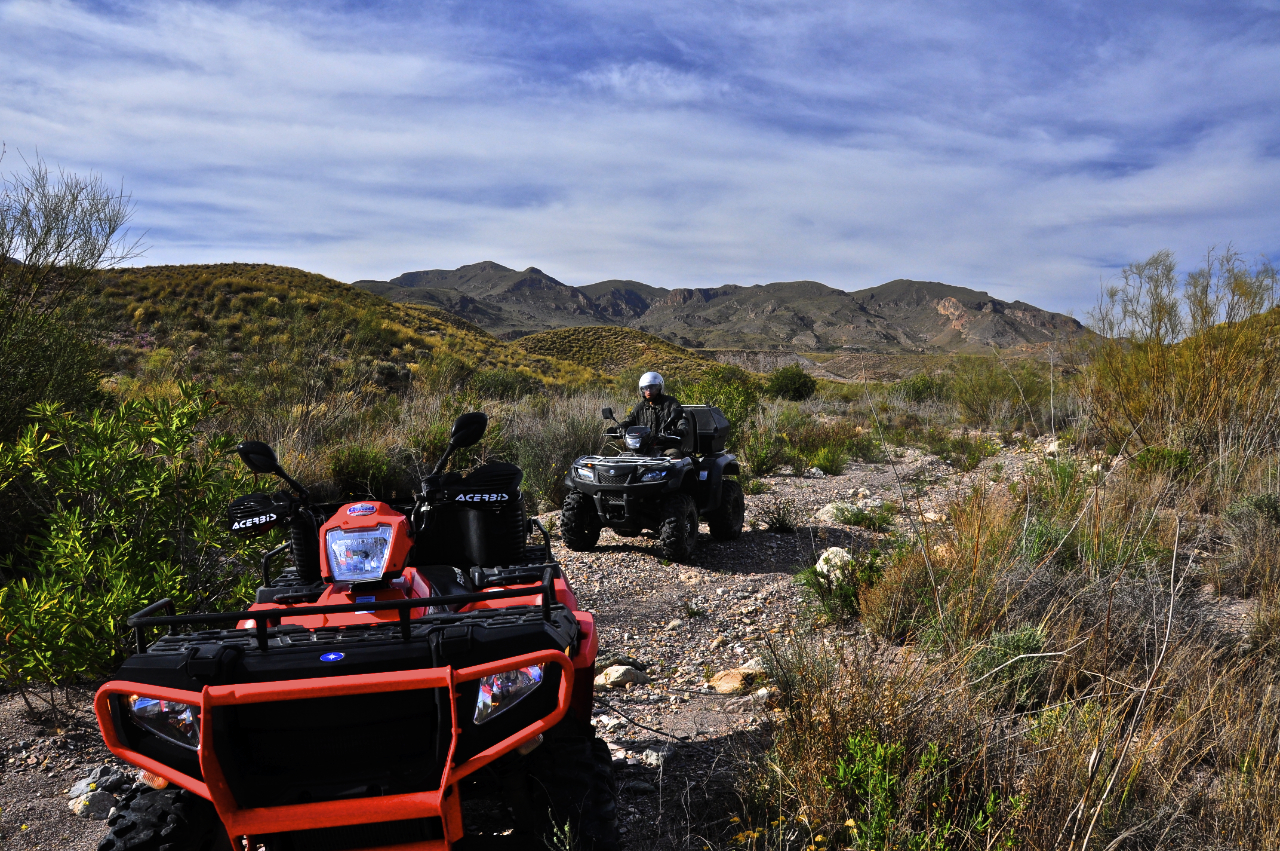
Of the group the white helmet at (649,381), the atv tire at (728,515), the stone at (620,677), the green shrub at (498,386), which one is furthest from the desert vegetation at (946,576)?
the green shrub at (498,386)

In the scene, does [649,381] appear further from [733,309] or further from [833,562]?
[733,309]

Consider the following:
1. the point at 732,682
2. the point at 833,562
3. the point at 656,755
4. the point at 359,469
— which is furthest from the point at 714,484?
the point at 656,755

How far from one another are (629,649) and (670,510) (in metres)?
2.16

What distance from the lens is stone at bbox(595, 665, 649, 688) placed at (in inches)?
166

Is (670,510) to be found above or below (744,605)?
above

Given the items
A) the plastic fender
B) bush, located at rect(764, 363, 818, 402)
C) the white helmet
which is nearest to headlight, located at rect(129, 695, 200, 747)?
the plastic fender

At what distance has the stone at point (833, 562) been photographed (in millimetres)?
5309

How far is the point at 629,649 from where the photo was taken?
16.3 feet

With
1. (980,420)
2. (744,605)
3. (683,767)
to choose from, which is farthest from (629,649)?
(980,420)

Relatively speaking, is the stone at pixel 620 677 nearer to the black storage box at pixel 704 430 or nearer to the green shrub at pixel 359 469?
the black storage box at pixel 704 430

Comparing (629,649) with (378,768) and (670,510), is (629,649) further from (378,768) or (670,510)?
(378,768)

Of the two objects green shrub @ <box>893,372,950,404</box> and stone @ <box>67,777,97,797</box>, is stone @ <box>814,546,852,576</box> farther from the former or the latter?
green shrub @ <box>893,372,950,404</box>

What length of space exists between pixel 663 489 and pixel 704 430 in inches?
46.2

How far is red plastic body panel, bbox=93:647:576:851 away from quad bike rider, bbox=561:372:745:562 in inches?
194
